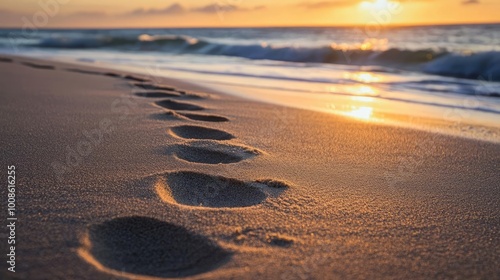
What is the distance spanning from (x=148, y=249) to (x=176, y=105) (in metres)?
2.44

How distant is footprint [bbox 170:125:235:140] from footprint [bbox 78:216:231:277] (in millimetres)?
1210

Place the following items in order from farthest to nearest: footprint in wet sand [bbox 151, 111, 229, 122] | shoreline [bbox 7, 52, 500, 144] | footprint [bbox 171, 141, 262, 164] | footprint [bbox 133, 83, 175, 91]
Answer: footprint [bbox 133, 83, 175, 91] < shoreline [bbox 7, 52, 500, 144] < footprint in wet sand [bbox 151, 111, 229, 122] < footprint [bbox 171, 141, 262, 164]

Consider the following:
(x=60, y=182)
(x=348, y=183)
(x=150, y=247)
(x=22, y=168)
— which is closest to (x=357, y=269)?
(x=150, y=247)

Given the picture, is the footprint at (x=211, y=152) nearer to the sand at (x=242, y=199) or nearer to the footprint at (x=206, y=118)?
the sand at (x=242, y=199)

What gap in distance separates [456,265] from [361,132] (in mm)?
1765

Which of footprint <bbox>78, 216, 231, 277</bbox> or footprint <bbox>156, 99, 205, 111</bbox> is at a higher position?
footprint <bbox>156, 99, 205, 111</bbox>

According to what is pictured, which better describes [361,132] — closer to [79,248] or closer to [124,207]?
[124,207]

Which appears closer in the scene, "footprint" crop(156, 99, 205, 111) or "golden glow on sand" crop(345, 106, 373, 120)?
"footprint" crop(156, 99, 205, 111)

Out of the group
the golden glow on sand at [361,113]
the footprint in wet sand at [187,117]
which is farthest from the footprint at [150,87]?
the golden glow on sand at [361,113]

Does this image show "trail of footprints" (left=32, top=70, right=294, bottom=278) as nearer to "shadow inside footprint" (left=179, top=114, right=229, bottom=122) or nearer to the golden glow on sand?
"shadow inside footprint" (left=179, top=114, right=229, bottom=122)

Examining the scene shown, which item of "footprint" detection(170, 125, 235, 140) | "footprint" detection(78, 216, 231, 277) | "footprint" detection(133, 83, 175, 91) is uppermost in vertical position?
"footprint" detection(133, 83, 175, 91)

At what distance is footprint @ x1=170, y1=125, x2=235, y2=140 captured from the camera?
256cm

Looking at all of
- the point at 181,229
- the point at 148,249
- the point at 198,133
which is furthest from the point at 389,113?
the point at 148,249

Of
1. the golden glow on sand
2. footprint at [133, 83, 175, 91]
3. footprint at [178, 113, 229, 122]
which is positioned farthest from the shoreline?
footprint at [178, 113, 229, 122]
